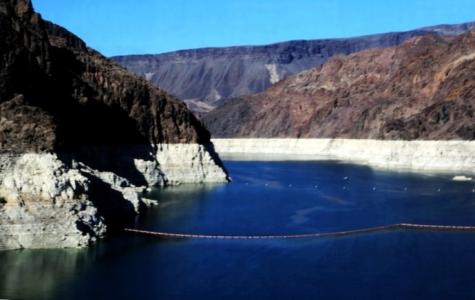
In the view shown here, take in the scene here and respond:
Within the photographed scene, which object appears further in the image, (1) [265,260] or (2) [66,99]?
(2) [66,99]

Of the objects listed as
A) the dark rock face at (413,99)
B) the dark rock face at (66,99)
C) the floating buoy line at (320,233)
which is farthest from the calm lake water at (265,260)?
the dark rock face at (413,99)

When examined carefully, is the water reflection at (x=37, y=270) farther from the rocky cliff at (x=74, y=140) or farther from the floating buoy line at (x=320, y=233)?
the floating buoy line at (x=320, y=233)

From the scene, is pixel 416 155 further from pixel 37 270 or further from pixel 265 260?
pixel 37 270

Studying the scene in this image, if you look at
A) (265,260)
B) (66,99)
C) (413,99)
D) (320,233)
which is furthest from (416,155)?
(265,260)

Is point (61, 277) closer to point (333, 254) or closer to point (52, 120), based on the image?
point (52, 120)

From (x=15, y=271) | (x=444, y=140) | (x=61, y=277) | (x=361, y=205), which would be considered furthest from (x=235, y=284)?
(x=444, y=140)
